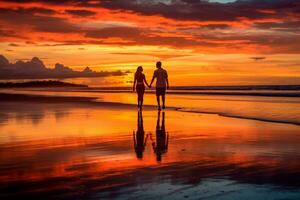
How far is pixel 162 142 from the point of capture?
11938mm

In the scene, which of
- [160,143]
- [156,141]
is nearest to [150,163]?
[160,143]

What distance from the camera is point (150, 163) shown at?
8695 millimetres

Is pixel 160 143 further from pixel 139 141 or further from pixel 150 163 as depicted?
pixel 150 163

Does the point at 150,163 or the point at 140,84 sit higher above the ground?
the point at 140,84

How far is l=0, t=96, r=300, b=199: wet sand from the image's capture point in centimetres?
645

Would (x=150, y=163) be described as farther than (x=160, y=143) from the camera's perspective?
No

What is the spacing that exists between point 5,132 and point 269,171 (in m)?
9.02

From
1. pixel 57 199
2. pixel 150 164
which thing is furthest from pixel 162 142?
pixel 57 199

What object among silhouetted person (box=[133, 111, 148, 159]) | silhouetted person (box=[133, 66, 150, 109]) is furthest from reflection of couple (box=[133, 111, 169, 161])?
silhouetted person (box=[133, 66, 150, 109])

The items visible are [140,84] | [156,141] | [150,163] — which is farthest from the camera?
[140,84]

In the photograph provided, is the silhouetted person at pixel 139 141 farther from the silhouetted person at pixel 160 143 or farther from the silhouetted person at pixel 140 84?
the silhouetted person at pixel 140 84

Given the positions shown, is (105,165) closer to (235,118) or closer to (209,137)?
(209,137)

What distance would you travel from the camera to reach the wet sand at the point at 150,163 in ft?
21.2

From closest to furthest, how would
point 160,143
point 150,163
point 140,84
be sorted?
point 150,163 → point 160,143 → point 140,84
